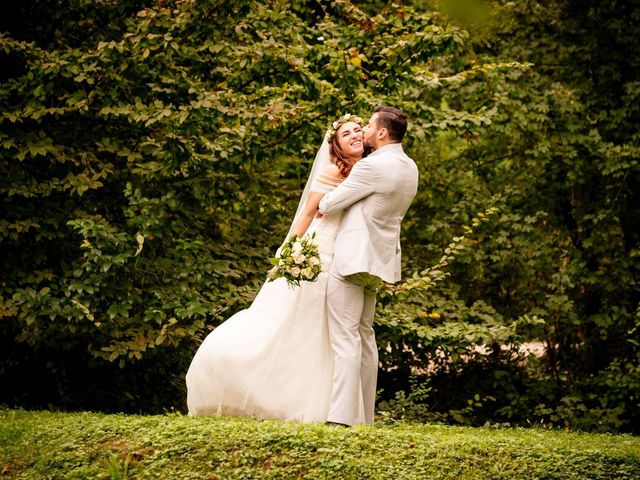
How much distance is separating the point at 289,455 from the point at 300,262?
1282mm

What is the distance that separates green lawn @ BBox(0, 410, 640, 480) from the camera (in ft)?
16.3

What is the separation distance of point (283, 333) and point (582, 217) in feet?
A: 20.9

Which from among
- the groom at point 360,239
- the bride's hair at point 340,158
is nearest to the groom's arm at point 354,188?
the groom at point 360,239

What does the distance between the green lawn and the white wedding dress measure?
0.32 m

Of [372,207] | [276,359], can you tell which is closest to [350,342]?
[276,359]

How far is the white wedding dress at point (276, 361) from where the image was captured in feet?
19.1

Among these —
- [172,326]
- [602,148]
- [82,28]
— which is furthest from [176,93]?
[602,148]

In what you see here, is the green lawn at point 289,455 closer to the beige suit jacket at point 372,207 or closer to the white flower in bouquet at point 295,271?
the white flower in bouquet at point 295,271

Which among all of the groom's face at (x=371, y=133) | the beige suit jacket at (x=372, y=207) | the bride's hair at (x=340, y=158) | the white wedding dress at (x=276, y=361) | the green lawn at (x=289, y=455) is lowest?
the green lawn at (x=289, y=455)

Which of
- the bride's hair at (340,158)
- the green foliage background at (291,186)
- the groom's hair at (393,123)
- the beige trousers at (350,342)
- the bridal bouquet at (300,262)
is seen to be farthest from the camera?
the green foliage background at (291,186)

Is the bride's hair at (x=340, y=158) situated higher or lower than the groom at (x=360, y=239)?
higher

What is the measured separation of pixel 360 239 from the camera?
5.81 meters

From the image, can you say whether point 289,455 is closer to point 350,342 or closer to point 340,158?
point 350,342

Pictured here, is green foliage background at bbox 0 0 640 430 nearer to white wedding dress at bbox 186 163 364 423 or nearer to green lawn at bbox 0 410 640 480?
white wedding dress at bbox 186 163 364 423
